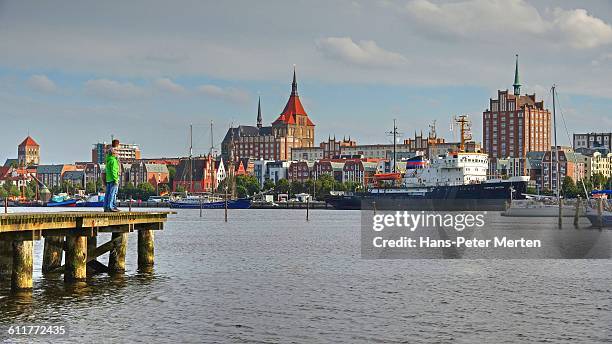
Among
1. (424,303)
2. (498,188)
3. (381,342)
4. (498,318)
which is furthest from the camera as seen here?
(498,188)

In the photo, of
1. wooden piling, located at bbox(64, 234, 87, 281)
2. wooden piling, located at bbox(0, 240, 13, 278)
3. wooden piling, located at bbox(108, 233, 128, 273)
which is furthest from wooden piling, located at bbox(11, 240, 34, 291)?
wooden piling, located at bbox(108, 233, 128, 273)

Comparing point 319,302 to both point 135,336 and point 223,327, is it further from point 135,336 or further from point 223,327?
point 135,336

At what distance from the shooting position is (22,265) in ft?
108

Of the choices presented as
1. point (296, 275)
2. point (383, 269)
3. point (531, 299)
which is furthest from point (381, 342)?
point (383, 269)

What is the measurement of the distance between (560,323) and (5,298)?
17.3 meters

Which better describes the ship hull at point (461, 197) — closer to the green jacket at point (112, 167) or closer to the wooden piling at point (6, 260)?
the green jacket at point (112, 167)

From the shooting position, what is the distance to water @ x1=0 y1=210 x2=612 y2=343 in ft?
90.8

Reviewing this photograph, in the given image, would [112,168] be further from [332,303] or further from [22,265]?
[332,303]

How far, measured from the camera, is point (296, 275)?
4353cm

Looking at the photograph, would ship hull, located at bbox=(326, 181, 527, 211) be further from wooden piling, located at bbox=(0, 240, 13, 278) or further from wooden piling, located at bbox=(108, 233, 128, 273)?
wooden piling, located at bbox=(0, 240, 13, 278)

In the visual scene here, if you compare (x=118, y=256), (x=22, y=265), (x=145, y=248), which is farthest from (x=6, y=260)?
(x=145, y=248)

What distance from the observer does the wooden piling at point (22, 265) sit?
32438 millimetres

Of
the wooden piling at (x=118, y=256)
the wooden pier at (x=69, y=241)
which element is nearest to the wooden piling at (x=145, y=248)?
the wooden pier at (x=69, y=241)

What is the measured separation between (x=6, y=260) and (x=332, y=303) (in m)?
11.7
